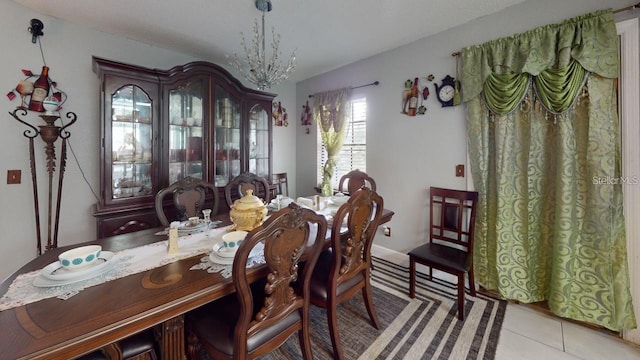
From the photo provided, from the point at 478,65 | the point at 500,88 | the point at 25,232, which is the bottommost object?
the point at 25,232

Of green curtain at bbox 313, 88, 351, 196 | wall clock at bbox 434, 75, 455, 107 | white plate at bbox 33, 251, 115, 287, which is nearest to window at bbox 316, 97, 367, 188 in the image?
green curtain at bbox 313, 88, 351, 196

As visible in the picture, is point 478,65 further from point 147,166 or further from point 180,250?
point 147,166

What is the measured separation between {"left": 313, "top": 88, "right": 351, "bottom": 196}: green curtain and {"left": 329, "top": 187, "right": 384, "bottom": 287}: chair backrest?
190 centimetres

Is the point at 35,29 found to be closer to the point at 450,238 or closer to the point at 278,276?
the point at 278,276

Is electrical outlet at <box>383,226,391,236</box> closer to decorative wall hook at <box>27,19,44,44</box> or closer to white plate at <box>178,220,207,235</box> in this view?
white plate at <box>178,220,207,235</box>

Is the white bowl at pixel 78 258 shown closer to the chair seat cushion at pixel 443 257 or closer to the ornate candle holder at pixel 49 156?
the ornate candle holder at pixel 49 156

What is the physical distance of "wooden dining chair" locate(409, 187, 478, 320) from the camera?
1998mm

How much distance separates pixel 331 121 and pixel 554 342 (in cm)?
311

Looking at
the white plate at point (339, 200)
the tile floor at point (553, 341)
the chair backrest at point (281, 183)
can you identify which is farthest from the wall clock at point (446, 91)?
the chair backrest at point (281, 183)

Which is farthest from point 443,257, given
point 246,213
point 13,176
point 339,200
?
point 13,176

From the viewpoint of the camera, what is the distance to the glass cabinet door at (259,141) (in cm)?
339

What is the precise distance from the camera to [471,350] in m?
1.67

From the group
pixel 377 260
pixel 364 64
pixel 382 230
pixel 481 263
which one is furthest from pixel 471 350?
pixel 364 64

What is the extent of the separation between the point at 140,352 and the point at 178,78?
2471 mm
